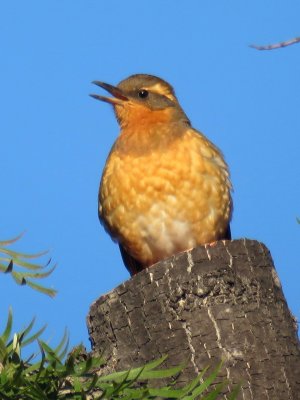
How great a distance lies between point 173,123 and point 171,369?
403 cm

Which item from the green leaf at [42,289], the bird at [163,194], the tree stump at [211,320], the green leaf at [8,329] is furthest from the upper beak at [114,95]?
the green leaf at [8,329]

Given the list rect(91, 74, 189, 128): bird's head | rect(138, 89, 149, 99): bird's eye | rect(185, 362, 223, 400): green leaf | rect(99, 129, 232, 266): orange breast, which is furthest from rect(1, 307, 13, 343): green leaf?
rect(138, 89, 149, 99): bird's eye

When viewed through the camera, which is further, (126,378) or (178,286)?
(178,286)

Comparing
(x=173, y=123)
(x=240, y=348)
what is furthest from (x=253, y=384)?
(x=173, y=123)

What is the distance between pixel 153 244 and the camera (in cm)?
723

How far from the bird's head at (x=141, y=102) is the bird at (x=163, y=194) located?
0.36 metres

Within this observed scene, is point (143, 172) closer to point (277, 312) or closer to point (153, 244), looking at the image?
point (153, 244)

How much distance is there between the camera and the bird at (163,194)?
7.02 m

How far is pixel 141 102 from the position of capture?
26.4ft

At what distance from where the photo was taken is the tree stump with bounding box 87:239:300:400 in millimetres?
4371

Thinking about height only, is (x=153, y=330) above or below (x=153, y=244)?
below

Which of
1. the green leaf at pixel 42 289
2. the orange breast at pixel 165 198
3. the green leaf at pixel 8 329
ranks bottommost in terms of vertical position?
the green leaf at pixel 8 329

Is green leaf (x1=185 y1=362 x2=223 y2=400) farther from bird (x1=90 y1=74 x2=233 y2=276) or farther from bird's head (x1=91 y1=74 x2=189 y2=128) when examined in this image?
bird's head (x1=91 y1=74 x2=189 y2=128)

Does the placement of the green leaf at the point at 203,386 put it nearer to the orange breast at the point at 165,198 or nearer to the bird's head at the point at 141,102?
the orange breast at the point at 165,198
